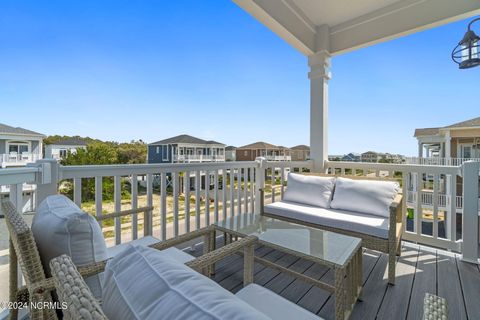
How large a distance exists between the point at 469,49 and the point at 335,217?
2442 millimetres

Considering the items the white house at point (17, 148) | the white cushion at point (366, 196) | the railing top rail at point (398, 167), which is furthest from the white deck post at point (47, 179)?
the railing top rail at point (398, 167)

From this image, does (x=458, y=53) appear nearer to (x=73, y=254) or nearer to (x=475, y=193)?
(x=475, y=193)

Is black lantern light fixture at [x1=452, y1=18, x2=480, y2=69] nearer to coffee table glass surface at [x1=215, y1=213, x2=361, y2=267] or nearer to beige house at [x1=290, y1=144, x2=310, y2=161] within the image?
beige house at [x1=290, y1=144, x2=310, y2=161]

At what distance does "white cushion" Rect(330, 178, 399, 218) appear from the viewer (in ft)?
8.51

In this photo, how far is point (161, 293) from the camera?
0.49 metres

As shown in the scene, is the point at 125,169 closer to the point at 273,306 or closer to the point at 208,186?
the point at 208,186

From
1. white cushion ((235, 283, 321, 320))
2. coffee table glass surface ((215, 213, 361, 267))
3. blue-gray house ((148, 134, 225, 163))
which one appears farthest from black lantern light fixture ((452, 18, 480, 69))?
blue-gray house ((148, 134, 225, 163))

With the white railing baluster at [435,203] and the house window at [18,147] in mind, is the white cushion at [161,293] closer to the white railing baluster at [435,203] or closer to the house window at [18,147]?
the house window at [18,147]

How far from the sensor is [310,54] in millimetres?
3805

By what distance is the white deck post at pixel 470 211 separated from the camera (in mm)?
2430

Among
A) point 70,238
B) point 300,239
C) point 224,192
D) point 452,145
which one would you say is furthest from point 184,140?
point 70,238

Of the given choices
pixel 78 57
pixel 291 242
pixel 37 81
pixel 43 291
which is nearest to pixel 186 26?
pixel 78 57

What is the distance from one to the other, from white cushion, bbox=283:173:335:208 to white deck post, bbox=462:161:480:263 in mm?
1330

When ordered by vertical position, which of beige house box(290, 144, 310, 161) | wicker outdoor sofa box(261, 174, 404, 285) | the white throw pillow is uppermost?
beige house box(290, 144, 310, 161)
